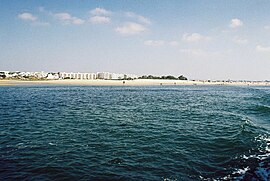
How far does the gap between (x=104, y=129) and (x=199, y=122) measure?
34.5 feet

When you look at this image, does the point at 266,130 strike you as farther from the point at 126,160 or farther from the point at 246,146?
the point at 126,160

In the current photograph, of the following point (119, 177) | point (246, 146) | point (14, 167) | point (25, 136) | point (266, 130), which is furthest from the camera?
point (266, 130)

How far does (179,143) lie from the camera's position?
17453mm

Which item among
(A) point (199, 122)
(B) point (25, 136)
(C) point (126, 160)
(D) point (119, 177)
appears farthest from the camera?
(A) point (199, 122)

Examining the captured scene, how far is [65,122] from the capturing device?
24.3 m

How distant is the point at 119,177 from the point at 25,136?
10.5 metres

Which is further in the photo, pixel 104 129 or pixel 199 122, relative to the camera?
pixel 199 122

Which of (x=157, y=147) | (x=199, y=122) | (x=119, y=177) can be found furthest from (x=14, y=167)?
(x=199, y=122)

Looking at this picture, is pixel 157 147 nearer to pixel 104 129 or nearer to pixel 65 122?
pixel 104 129

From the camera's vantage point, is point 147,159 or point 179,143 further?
point 179,143

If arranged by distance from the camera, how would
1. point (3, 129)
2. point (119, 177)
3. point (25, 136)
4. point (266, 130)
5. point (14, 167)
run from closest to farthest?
point (119, 177) < point (14, 167) < point (25, 136) < point (3, 129) < point (266, 130)

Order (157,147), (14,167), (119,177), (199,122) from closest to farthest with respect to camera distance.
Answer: (119,177), (14,167), (157,147), (199,122)

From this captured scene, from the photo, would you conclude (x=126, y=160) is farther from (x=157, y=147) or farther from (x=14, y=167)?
(x=14, y=167)

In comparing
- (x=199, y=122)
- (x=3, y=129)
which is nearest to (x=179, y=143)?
(x=199, y=122)
